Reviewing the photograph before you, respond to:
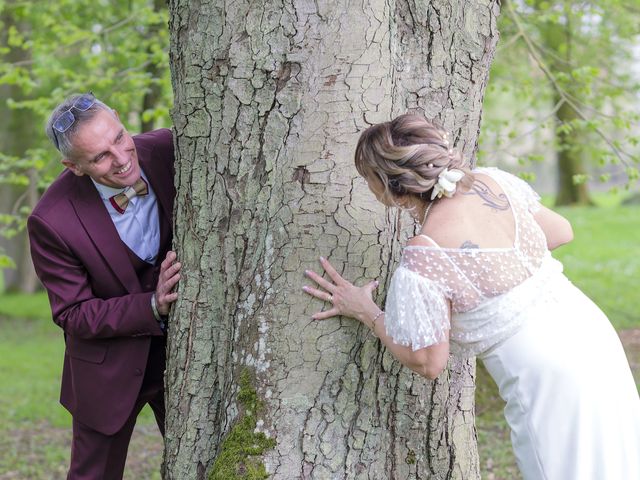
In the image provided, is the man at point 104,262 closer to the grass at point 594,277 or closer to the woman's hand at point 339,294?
the woman's hand at point 339,294

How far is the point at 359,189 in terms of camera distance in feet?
9.53

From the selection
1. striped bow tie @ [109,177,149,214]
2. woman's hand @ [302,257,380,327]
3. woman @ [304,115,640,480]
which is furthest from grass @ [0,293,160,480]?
woman @ [304,115,640,480]

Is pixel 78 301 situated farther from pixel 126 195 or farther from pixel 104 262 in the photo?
pixel 126 195

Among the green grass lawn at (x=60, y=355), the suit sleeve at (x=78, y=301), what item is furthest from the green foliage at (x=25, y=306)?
the suit sleeve at (x=78, y=301)

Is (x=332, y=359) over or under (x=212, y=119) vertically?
under

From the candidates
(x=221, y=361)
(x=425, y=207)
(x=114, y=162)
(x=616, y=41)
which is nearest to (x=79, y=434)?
(x=221, y=361)

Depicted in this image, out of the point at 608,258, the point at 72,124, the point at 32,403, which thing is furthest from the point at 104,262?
the point at 608,258

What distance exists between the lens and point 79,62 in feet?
41.5

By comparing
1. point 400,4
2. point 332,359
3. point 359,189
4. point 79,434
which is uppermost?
point 400,4

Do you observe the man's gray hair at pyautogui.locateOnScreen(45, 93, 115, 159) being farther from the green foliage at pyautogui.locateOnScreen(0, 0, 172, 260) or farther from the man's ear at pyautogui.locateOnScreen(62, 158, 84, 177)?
the green foliage at pyautogui.locateOnScreen(0, 0, 172, 260)

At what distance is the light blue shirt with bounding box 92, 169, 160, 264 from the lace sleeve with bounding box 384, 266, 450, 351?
137cm

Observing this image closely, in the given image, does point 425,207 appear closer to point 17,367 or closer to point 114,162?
point 114,162

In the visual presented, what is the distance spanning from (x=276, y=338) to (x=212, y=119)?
83 centimetres

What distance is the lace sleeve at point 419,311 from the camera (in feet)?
8.18
